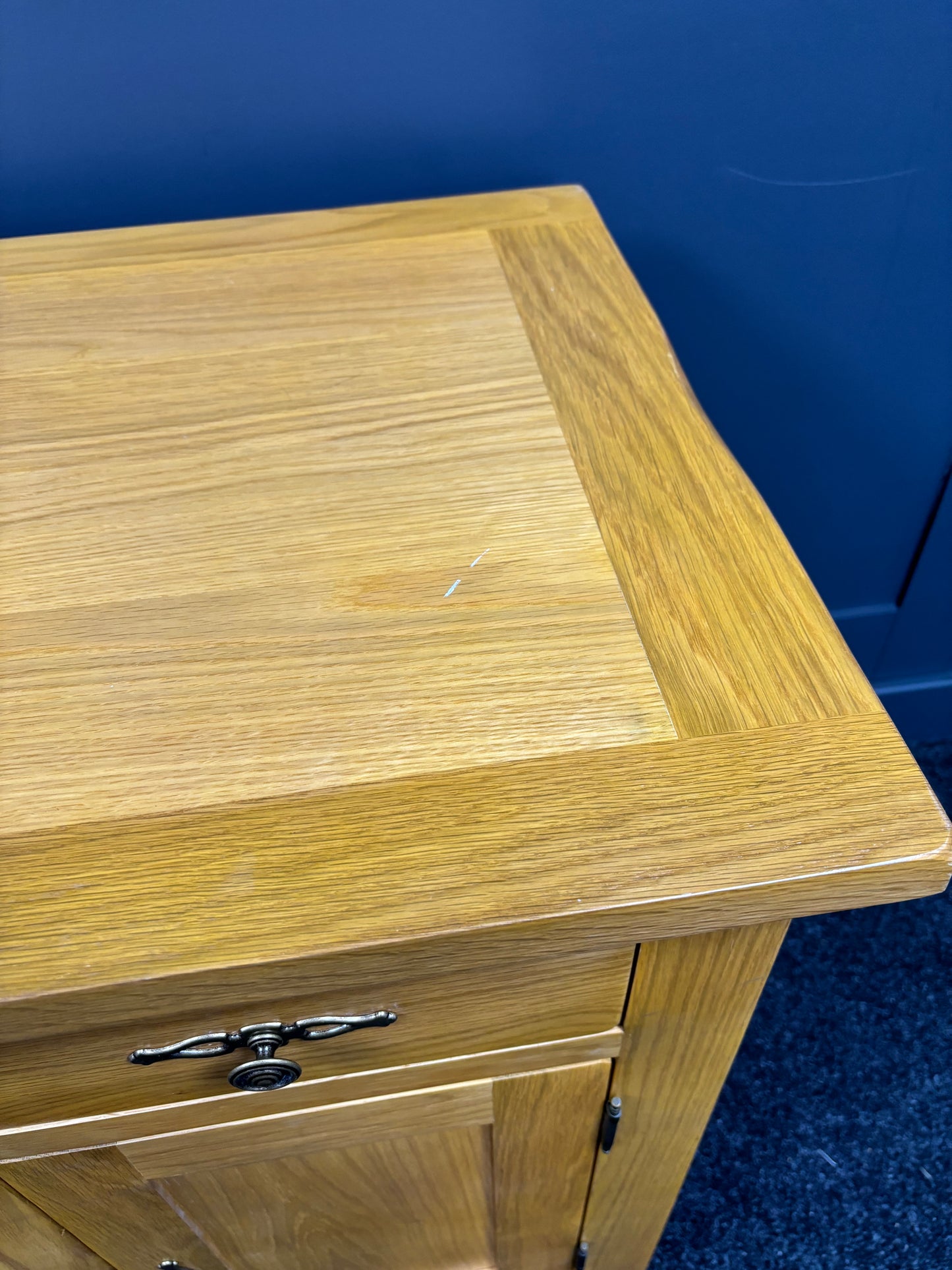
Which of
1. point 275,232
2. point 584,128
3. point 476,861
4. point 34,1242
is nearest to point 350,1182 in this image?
point 34,1242

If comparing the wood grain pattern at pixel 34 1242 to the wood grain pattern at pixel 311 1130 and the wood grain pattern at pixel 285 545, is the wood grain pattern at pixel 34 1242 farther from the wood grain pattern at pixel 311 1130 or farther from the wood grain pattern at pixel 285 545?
the wood grain pattern at pixel 285 545

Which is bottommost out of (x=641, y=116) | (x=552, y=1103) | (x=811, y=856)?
(x=552, y=1103)

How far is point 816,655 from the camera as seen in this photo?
0.35m

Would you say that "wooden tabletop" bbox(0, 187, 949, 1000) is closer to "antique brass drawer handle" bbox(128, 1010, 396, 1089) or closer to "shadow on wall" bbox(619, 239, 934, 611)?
"antique brass drawer handle" bbox(128, 1010, 396, 1089)

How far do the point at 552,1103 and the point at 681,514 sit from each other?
0.27 meters

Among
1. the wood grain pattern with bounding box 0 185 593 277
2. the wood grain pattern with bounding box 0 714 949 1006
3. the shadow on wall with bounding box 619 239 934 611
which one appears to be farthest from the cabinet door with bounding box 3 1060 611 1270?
the shadow on wall with bounding box 619 239 934 611

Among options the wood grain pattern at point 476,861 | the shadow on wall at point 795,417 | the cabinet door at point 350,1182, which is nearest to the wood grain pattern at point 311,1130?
the cabinet door at point 350,1182

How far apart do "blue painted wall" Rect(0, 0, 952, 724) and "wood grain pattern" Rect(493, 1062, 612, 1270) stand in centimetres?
52

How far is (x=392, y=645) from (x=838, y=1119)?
0.74m

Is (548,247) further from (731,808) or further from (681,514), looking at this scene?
(731,808)

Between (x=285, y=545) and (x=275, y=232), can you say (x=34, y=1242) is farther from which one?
(x=275, y=232)

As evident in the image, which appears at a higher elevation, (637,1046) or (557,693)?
(557,693)

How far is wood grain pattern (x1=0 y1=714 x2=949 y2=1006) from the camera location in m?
0.29

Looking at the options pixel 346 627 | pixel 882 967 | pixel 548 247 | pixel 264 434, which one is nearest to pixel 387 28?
pixel 548 247
